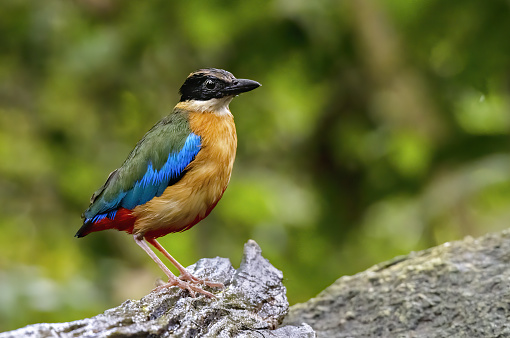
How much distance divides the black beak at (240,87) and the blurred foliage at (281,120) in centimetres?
247

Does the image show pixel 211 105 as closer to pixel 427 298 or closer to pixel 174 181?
pixel 174 181

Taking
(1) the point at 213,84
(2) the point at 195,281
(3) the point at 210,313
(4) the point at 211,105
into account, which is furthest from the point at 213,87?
(3) the point at 210,313

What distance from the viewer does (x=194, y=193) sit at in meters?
4.32

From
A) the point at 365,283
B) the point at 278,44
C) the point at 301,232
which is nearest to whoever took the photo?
the point at 365,283

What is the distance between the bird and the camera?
171 inches

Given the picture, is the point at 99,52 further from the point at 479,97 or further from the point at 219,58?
the point at 479,97

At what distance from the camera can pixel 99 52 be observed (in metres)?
7.51

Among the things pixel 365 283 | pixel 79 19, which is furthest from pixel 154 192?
pixel 79 19

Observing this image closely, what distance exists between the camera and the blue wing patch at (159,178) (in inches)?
173

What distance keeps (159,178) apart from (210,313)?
0.98 m

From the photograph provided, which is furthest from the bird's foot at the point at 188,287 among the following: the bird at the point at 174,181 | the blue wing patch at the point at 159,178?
the blue wing patch at the point at 159,178

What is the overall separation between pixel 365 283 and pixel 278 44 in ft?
10.8

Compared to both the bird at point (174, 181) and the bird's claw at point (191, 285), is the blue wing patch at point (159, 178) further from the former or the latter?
the bird's claw at point (191, 285)

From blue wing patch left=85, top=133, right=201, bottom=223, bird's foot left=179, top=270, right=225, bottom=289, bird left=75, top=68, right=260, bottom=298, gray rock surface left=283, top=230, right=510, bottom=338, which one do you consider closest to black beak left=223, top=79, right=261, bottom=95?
bird left=75, top=68, right=260, bottom=298
